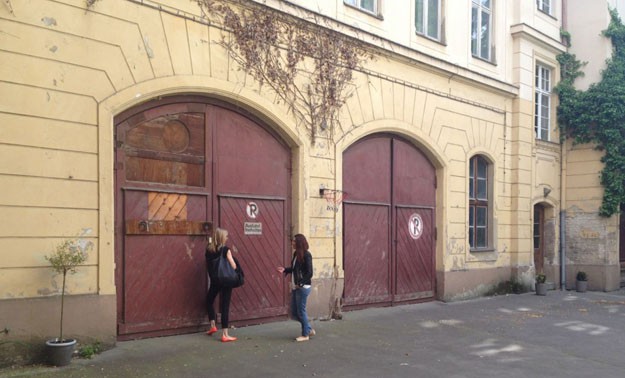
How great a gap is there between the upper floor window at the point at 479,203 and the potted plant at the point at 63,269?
9.58 m

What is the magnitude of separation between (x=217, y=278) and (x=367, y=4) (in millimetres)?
6460

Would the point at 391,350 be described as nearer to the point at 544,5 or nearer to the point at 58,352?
the point at 58,352

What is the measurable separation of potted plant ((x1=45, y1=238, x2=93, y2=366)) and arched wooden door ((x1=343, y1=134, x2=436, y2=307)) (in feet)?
16.9

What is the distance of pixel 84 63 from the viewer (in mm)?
7098

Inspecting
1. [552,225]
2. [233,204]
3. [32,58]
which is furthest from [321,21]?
[552,225]

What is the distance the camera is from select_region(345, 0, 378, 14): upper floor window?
1102cm

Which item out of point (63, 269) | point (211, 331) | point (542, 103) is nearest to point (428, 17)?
Answer: point (542, 103)

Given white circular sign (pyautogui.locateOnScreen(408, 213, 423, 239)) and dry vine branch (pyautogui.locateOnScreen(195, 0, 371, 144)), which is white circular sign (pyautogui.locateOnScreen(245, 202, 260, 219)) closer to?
dry vine branch (pyautogui.locateOnScreen(195, 0, 371, 144))

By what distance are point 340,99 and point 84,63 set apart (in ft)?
15.4

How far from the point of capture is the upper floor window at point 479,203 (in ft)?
45.6

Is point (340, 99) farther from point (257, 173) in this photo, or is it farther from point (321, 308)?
point (321, 308)

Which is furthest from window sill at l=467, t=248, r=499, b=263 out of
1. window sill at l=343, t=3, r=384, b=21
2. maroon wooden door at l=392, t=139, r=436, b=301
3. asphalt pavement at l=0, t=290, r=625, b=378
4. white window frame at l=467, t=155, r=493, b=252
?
window sill at l=343, t=3, r=384, b=21

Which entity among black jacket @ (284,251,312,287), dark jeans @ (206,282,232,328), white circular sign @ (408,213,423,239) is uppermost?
white circular sign @ (408,213,423,239)

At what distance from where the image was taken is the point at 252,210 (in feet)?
30.0
